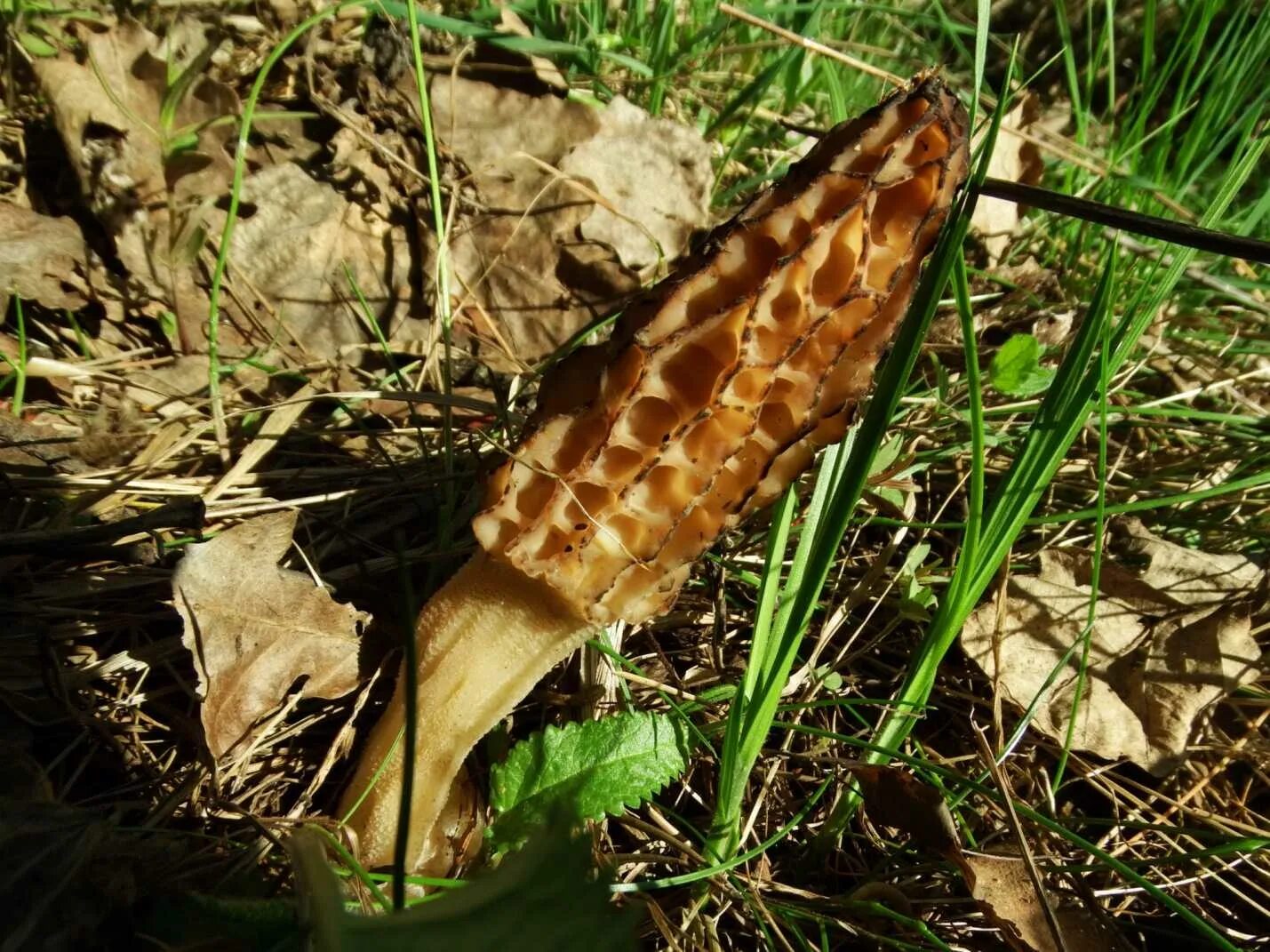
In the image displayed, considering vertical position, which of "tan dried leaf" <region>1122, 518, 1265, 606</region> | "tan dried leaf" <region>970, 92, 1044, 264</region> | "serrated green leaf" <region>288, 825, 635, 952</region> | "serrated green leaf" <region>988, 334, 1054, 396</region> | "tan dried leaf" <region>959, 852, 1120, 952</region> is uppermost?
"tan dried leaf" <region>970, 92, 1044, 264</region>

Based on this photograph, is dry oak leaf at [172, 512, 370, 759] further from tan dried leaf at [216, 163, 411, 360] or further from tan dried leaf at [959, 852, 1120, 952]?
tan dried leaf at [959, 852, 1120, 952]

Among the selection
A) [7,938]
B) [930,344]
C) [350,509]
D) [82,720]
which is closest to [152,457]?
[350,509]

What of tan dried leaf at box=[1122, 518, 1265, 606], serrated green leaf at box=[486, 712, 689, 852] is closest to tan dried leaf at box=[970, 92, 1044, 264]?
tan dried leaf at box=[1122, 518, 1265, 606]

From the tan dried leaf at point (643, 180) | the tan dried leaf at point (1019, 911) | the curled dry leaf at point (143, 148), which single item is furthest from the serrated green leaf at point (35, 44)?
the tan dried leaf at point (1019, 911)

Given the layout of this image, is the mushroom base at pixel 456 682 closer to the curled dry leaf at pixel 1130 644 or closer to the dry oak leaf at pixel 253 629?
the dry oak leaf at pixel 253 629

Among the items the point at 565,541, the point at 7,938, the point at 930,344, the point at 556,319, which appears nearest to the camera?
the point at 7,938

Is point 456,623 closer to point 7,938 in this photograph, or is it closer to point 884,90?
point 7,938
